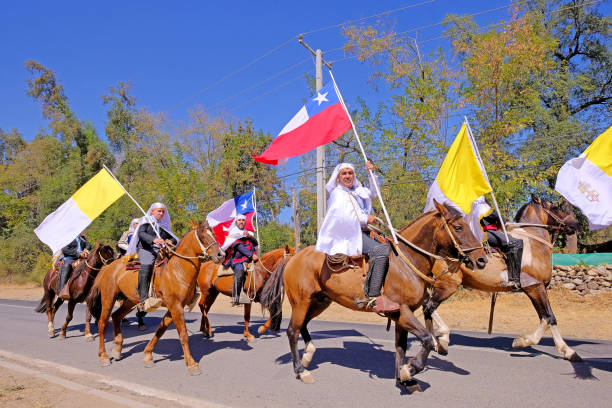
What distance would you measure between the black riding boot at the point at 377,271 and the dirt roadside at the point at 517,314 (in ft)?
19.8

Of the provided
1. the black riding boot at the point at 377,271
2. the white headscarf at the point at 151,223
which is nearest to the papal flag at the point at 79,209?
the white headscarf at the point at 151,223

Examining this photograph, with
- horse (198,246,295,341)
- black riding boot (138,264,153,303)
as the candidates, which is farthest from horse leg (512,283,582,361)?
black riding boot (138,264,153,303)

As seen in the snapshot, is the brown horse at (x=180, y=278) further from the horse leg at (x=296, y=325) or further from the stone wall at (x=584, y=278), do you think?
the stone wall at (x=584, y=278)

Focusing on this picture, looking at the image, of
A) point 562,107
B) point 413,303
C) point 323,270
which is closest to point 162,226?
point 323,270

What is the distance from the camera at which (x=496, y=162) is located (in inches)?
715

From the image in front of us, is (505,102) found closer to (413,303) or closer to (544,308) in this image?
(544,308)

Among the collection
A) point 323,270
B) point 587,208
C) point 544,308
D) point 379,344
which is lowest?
point 379,344

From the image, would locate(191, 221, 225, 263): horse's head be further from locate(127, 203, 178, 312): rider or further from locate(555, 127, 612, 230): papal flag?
locate(555, 127, 612, 230): papal flag

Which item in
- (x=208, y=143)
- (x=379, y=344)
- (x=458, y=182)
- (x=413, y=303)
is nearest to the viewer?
(x=413, y=303)

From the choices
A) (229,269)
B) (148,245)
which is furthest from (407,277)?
(229,269)

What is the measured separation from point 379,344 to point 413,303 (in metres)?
3.28

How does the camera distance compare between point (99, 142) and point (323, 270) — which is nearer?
point (323, 270)

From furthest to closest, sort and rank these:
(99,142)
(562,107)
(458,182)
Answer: (99,142) < (562,107) < (458,182)

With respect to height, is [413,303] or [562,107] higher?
[562,107]
